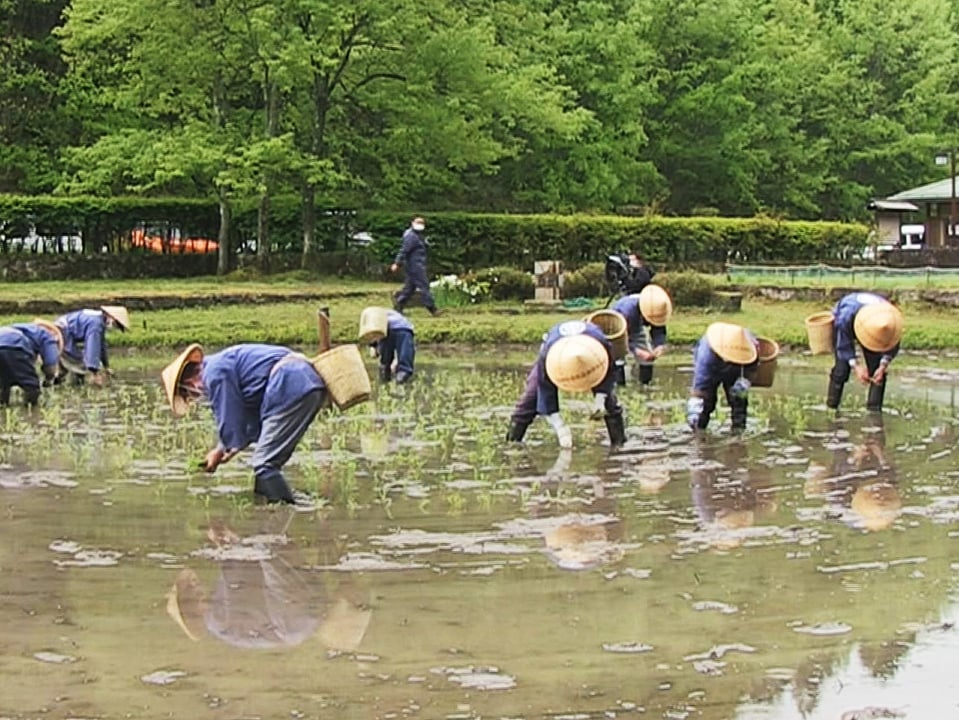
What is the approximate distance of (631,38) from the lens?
3859 cm

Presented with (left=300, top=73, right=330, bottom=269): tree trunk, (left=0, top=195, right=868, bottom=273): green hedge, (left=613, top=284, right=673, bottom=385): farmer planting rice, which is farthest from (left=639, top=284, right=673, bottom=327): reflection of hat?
(left=0, top=195, right=868, bottom=273): green hedge

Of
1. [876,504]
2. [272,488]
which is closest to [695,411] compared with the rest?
[876,504]

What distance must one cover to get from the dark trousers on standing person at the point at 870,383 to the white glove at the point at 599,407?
2042mm

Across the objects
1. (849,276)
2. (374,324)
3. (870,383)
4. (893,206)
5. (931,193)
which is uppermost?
(931,193)

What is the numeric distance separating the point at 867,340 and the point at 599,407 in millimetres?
2509

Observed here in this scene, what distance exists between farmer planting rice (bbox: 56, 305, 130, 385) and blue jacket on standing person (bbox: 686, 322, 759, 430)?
6199 mm

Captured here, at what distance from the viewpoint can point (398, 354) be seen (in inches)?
616

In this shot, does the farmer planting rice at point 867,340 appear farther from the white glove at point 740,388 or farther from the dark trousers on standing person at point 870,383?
the white glove at point 740,388

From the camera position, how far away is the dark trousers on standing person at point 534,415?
11195mm

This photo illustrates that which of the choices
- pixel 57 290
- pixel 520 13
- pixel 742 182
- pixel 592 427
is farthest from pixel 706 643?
pixel 742 182

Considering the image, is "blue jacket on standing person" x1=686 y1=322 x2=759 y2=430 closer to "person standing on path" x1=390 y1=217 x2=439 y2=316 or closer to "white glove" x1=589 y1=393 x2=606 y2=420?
"white glove" x1=589 y1=393 x2=606 y2=420

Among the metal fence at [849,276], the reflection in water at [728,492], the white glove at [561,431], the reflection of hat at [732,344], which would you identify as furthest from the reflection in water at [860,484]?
the metal fence at [849,276]

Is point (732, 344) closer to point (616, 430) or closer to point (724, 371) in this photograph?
point (724, 371)

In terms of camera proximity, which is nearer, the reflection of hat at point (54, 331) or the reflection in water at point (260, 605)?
the reflection in water at point (260, 605)
